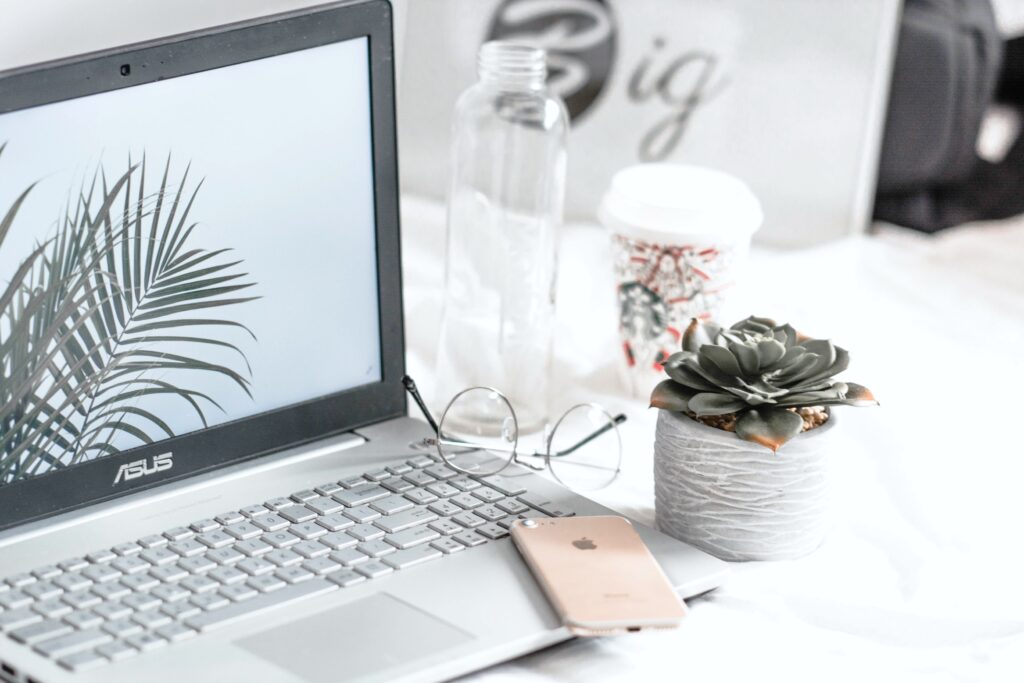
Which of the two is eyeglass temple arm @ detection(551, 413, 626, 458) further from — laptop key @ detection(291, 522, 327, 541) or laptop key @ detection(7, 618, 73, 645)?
laptop key @ detection(7, 618, 73, 645)

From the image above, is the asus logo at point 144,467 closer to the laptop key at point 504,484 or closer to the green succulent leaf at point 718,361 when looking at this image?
the laptop key at point 504,484

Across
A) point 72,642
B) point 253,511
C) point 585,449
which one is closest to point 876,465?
point 585,449

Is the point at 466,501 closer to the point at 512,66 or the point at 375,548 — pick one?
the point at 375,548

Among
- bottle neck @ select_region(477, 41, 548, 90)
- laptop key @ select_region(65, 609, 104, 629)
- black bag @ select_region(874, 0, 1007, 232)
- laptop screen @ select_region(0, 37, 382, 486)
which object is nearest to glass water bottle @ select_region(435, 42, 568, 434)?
bottle neck @ select_region(477, 41, 548, 90)

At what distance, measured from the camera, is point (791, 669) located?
21.5 inches

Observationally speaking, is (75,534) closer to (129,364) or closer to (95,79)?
(129,364)

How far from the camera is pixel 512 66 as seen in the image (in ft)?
2.50

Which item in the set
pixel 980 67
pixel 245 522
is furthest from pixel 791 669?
pixel 980 67

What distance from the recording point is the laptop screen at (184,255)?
558mm

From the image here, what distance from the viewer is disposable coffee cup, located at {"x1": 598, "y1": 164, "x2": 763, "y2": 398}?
790 millimetres

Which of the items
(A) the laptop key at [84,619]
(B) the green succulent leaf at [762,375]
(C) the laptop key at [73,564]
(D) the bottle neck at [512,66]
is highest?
(D) the bottle neck at [512,66]

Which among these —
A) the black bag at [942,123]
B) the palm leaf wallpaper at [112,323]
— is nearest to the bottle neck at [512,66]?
the palm leaf wallpaper at [112,323]

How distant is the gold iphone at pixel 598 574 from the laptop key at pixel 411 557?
0.04 m

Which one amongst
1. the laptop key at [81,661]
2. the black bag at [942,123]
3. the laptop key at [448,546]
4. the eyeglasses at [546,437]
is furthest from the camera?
the black bag at [942,123]
